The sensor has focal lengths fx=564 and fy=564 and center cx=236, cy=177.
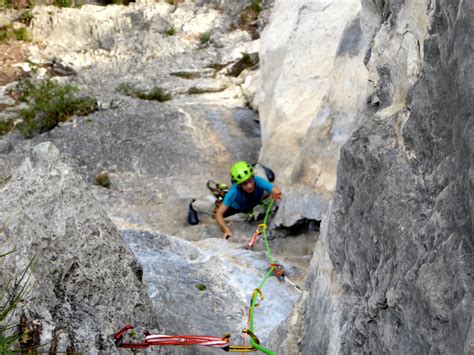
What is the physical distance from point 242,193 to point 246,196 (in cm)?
8

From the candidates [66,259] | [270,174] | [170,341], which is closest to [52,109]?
[270,174]

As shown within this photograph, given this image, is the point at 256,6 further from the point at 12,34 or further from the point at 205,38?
the point at 12,34

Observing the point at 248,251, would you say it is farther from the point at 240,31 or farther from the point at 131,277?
the point at 240,31

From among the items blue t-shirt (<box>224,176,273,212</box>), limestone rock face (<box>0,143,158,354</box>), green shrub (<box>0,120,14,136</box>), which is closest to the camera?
limestone rock face (<box>0,143,158,354</box>)

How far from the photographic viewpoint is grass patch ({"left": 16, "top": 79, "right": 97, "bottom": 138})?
43.1 ft

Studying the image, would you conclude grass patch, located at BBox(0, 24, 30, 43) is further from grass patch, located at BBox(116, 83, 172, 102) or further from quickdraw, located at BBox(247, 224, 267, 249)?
quickdraw, located at BBox(247, 224, 267, 249)

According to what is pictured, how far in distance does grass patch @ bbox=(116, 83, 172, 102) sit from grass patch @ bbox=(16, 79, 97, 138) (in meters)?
1.23

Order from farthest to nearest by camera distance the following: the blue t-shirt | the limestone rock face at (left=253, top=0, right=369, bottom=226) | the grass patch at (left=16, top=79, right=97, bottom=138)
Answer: the grass patch at (left=16, top=79, right=97, bottom=138) → the blue t-shirt → the limestone rock face at (left=253, top=0, right=369, bottom=226)

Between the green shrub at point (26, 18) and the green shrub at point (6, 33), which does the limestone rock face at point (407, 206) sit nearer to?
the green shrub at point (6, 33)

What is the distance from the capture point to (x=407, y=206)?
2.62 m

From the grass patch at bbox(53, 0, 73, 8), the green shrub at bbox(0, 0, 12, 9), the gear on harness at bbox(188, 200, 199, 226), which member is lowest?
the gear on harness at bbox(188, 200, 199, 226)

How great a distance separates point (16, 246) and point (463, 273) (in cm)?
275

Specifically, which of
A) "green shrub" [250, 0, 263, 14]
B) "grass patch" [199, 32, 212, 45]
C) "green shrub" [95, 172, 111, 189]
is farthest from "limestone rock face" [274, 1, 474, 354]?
"green shrub" [250, 0, 263, 14]

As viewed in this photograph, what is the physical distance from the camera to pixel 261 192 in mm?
9141
